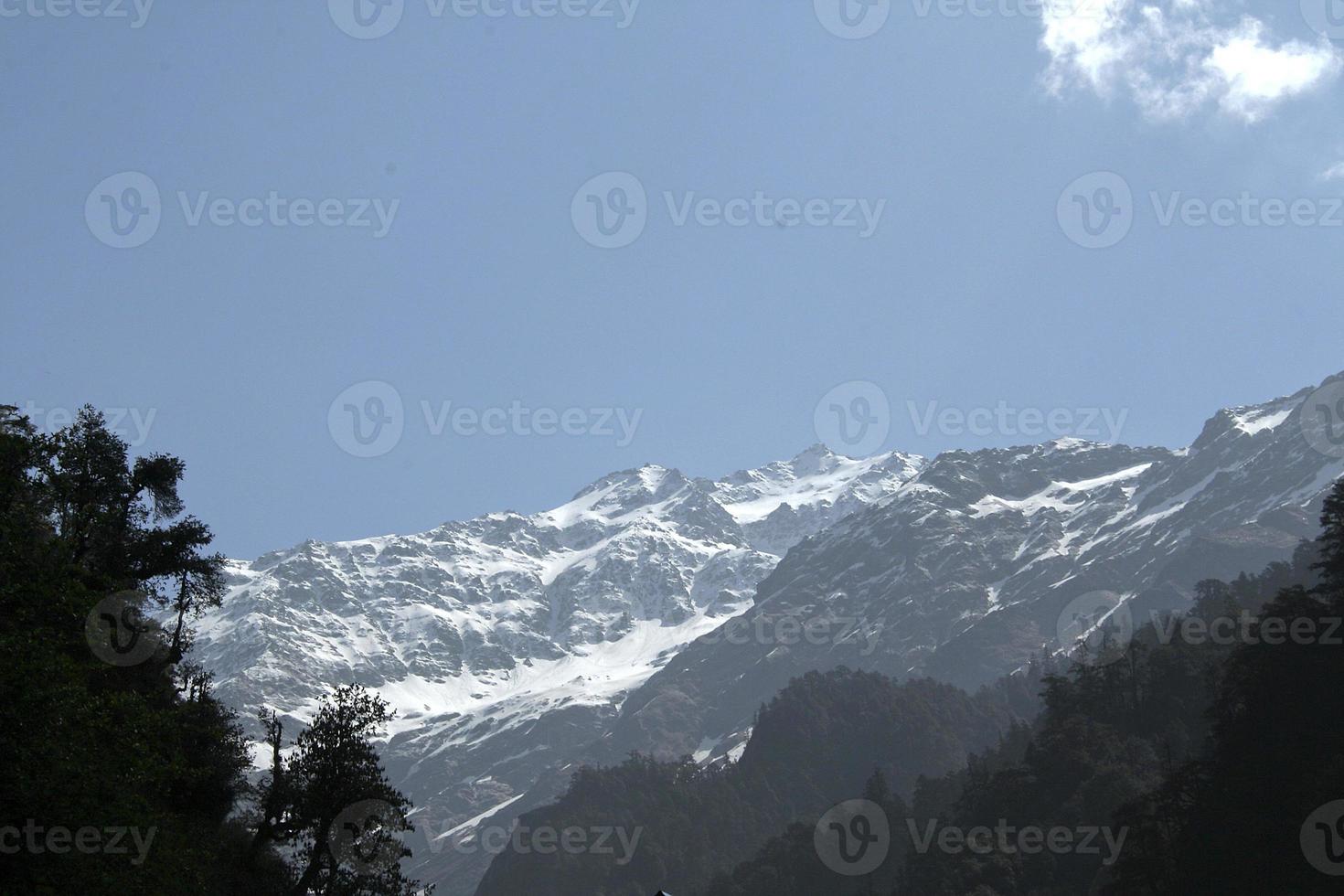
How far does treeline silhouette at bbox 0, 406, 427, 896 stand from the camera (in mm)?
32062

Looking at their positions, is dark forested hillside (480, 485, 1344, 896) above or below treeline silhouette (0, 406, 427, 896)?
below

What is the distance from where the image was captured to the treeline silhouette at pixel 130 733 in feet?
105

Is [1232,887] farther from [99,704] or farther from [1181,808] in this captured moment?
[99,704]

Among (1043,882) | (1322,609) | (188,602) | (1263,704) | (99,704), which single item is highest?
(188,602)

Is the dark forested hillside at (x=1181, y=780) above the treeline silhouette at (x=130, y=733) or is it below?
below

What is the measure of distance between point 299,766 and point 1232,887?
232ft

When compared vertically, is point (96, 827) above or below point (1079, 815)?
above

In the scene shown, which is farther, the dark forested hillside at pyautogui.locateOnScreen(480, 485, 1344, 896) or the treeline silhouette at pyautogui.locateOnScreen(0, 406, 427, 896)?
the dark forested hillside at pyautogui.locateOnScreen(480, 485, 1344, 896)

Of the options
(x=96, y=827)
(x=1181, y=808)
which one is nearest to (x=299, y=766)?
(x=96, y=827)

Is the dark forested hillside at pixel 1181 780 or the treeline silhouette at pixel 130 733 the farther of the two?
the dark forested hillside at pixel 1181 780

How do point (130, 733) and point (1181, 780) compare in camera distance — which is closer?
point (130, 733)

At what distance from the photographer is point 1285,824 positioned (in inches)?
3383

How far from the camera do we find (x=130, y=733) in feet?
121

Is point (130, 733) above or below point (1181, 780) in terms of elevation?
above
